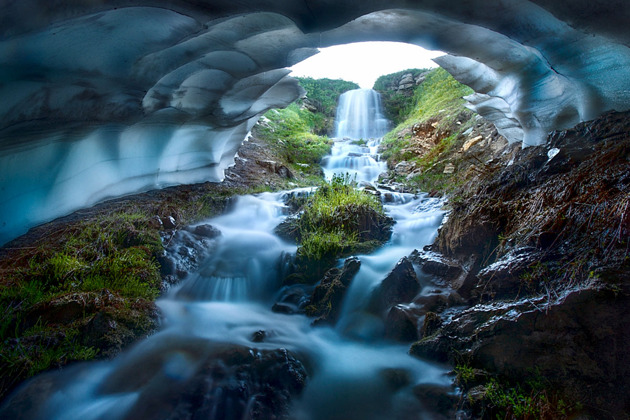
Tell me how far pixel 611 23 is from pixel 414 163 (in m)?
7.53

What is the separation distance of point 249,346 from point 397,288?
184 centimetres

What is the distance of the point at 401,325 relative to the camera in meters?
3.34

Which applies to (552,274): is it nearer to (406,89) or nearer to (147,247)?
(147,247)

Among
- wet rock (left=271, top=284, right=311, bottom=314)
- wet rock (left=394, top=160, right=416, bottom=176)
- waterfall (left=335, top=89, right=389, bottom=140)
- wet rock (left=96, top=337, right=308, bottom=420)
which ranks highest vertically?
waterfall (left=335, top=89, right=389, bottom=140)

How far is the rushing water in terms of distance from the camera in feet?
8.18

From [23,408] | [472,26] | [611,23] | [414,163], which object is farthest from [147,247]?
[414,163]

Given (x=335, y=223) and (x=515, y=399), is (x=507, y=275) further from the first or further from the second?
(x=335, y=223)

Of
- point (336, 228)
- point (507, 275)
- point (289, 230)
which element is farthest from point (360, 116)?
point (507, 275)

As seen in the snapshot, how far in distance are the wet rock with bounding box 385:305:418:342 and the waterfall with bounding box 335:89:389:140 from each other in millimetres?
15176

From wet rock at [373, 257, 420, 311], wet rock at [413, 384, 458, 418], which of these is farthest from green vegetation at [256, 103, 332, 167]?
wet rock at [413, 384, 458, 418]

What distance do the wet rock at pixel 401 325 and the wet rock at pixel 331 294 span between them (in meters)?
0.69

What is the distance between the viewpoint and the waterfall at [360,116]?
728 inches

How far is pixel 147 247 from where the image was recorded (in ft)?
14.7

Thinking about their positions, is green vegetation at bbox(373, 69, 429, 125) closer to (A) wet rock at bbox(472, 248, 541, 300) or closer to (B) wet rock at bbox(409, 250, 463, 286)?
(B) wet rock at bbox(409, 250, 463, 286)
